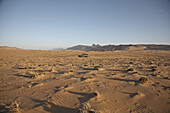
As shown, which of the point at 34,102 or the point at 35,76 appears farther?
the point at 35,76

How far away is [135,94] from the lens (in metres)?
4.14

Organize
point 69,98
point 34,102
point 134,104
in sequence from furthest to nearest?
1. point 69,98
2. point 34,102
3. point 134,104

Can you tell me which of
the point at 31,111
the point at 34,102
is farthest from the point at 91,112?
the point at 34,102

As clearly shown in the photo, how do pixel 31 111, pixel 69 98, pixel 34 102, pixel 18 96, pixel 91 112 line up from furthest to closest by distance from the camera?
pixel 18 96 → pixel 69 98 → pixel 34 102 → pixel 31 111 → pixel 91 112

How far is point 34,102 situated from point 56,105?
990 millimetres

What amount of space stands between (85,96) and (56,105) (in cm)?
126

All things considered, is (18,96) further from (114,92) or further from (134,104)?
(134,104)

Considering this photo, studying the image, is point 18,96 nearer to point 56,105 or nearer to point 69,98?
point 56,105

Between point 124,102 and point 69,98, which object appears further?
point 69,98

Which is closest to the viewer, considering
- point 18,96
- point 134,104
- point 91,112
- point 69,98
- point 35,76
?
point 91,112

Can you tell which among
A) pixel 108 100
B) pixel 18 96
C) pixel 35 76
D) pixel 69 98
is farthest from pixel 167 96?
pixel 35 76

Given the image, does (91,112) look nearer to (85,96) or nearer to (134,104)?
(85,96)

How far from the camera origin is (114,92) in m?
4.38

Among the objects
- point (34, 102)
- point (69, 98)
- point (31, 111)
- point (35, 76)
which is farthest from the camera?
point (35, 76)
